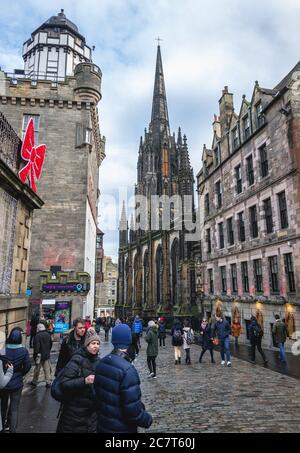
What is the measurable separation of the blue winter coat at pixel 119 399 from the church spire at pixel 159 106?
68.3 meters

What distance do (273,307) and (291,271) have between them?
2386 mm

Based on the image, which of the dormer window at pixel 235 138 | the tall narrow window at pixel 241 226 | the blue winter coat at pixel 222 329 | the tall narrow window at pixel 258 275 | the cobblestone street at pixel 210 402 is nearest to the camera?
the cobblestone street at pixel 210 402

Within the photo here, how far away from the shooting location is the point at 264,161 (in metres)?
18.3

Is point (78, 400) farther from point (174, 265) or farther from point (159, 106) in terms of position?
point (159, 106)

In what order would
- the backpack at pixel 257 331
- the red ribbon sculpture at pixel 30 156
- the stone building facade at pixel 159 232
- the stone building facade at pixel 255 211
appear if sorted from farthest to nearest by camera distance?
1. the stone building facade at pixel 159 232
2. the stone building facade at pixel 255 211
3. the backpack at pixel 257 331
4. the red ribbon sculpture at pixel 30 156

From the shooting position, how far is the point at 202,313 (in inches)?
1043

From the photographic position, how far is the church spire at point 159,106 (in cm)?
6975

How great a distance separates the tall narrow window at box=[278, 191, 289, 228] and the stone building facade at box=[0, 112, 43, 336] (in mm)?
12233

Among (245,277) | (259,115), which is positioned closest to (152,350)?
(245,277)

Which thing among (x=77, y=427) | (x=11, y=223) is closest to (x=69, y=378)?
(x=77, y=427)

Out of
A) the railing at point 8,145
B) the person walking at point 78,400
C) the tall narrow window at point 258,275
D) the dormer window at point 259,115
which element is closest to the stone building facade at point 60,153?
the railing at point 8,145

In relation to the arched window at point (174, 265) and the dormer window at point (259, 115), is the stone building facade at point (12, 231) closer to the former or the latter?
the dormer window at point (259, 115)

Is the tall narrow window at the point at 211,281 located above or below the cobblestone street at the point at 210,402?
above
